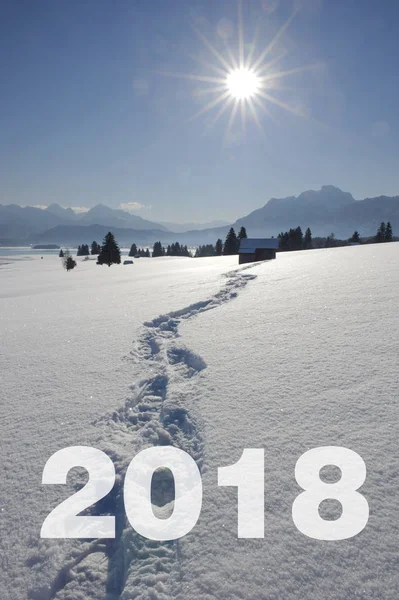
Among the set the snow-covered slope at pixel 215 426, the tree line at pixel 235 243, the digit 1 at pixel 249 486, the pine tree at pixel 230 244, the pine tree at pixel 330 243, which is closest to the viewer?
the snow-covered slope at pixel 215 426

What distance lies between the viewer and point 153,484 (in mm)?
2510

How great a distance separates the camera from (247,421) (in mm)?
2840

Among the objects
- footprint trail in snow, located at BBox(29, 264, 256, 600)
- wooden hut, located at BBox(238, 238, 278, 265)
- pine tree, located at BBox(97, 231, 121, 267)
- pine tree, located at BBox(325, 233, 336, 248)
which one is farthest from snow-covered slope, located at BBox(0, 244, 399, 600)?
pine tree, located at BBox(325, 233, 336, 248)

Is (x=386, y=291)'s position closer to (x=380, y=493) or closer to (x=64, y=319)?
(x=380, y=493)

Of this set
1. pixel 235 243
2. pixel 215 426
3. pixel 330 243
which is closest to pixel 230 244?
pixel 235 243

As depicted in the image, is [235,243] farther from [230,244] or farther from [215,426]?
[215,426]

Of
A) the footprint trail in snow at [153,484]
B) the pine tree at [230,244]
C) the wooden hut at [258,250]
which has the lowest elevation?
the footprint trail in snow at [153,484]

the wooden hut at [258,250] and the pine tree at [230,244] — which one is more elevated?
the pine tree at [230,244]

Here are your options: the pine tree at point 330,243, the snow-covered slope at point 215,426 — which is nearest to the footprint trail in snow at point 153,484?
the snow-covered slope at point 215,426

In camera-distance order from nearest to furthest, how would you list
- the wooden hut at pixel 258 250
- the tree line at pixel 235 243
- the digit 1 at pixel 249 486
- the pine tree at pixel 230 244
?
A: the digit 1 at pixel 249 486, the wooden hut at pixel 258 250, the tree line at pixel 235 243, the pine tree at pixel 230 244

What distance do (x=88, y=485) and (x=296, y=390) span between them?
213 cm

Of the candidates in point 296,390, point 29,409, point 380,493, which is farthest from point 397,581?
point 29,409

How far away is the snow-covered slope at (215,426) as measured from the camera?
5.71 ft

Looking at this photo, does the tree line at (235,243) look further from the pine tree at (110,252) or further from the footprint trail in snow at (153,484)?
the footprint trail in snow at (153,484)
